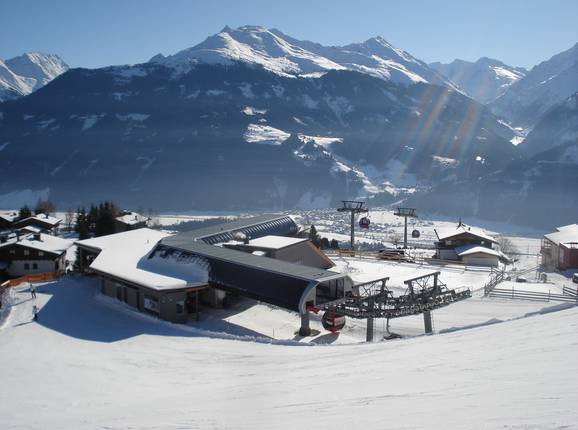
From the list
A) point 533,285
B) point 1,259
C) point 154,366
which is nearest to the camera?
point 154,366

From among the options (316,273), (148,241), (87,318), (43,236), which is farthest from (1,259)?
(316,273)

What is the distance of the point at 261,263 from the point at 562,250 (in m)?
36.2

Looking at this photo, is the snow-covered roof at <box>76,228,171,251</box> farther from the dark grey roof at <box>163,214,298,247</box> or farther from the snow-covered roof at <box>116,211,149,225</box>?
the snow-covered roof at <box>116,211,149,225</box>

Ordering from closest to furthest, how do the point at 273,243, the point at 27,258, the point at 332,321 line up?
1. the point at 332,321
2. the point at 273,243
3. the point at 27,258

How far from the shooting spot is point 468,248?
59.4 m

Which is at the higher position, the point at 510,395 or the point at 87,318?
the point at 510,395

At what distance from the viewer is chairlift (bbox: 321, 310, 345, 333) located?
29.8 metres

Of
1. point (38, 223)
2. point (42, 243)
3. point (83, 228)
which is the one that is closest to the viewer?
point (42, 243)

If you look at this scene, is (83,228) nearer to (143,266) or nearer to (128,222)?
(128,222)

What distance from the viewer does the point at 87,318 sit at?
102 feet

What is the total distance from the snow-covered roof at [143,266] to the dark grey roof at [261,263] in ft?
4.38

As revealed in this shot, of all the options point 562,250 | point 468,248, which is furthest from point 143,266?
point 562,250

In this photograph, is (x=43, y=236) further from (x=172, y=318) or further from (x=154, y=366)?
(x=154, y=366)

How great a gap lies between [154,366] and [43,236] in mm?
44119
